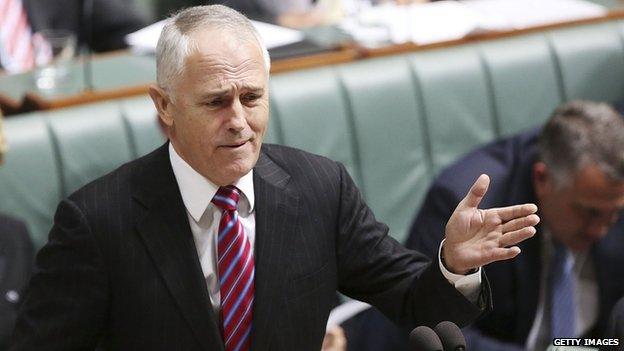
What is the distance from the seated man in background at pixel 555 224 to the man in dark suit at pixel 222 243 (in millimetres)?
825

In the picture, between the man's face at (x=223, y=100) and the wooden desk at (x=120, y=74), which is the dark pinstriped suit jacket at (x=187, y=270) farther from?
the wooden desk at (x=120, y=74)

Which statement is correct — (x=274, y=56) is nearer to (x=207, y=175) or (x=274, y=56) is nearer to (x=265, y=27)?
(x=265, y=27)

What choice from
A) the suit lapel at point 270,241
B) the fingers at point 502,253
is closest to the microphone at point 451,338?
the fingers at point 502,253

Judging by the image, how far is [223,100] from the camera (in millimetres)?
1648

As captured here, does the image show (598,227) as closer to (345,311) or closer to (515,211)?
(345,311)

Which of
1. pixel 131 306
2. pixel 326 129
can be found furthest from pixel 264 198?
pixel 326 129

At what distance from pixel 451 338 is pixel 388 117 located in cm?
192

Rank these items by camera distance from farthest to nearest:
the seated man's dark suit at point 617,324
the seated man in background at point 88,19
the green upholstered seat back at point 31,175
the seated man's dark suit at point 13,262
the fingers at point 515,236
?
the seated man in background at point 88,19 < the green upholstered seat back at point 31,175 < the seated man's dark suit at point 13,262 < the seated man's dark suit at point 617,324 < the fingers at point 515,236

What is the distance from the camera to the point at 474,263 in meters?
1.67

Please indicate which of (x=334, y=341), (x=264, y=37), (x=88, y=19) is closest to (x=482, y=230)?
(x=334, y=341)

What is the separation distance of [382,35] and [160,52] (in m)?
1.92

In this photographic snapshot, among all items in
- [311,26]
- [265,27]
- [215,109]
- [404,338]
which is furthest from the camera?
[311,26]

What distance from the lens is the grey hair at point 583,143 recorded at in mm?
2615

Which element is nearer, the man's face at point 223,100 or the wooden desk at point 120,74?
the man's face at point 223,100
